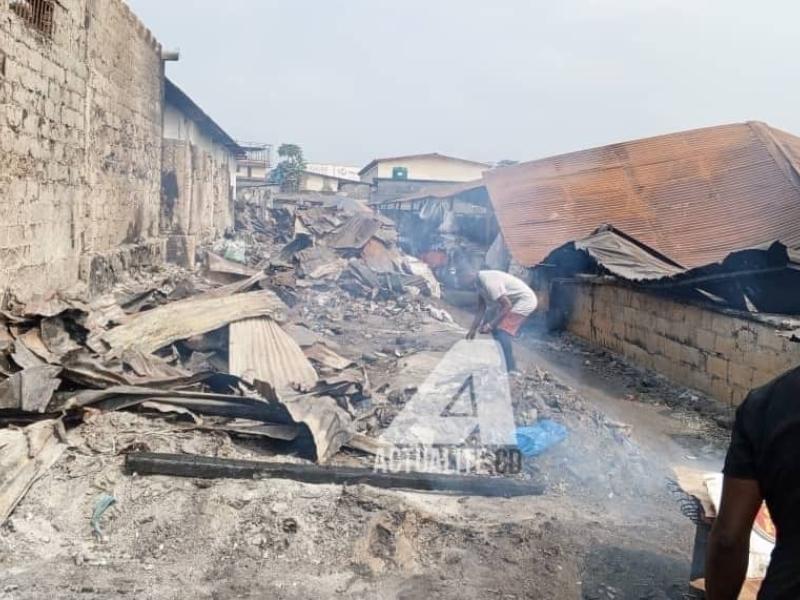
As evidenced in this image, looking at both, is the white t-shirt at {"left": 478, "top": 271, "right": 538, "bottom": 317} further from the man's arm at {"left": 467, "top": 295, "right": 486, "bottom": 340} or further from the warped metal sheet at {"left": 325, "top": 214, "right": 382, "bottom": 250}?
the warped metal sheet at {"left": 325, "top": 214, "right": 382, "bottom": 250}

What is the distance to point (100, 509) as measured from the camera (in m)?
3.60

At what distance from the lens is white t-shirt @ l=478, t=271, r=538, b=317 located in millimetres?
7031

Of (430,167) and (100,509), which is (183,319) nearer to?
(100,509)

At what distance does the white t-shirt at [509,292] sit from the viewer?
7.03 m

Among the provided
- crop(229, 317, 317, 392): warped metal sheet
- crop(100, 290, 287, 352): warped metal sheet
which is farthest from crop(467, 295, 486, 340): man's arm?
crop(100, 290, 287, 352): warped metal sheet

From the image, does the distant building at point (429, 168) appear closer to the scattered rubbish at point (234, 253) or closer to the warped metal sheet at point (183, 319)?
the scattered rubbish at point (234, 253)

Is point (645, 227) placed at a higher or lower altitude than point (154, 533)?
higher

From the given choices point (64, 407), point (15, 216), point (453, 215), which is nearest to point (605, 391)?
point (64, 407)

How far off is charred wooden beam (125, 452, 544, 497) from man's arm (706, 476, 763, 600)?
2641 mm

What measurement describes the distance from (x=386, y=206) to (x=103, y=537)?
3050 cm

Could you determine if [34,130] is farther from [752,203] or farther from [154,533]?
[752,203]

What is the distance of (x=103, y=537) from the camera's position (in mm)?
3453

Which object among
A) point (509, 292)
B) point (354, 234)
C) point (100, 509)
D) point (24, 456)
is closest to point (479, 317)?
point (509, 292)

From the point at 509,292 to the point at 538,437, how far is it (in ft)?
7.94
